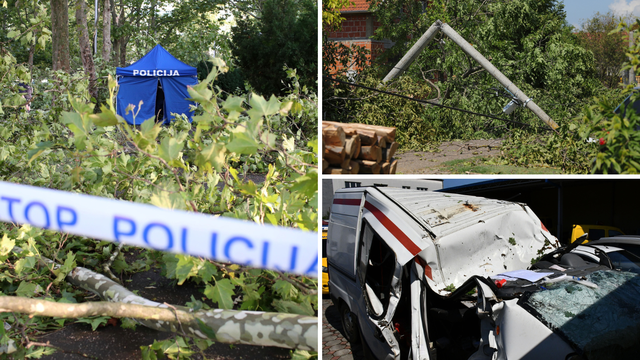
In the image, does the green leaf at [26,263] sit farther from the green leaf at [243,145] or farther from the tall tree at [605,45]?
the tall tree at [605,45]

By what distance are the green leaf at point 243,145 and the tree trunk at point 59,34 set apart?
28.3ft

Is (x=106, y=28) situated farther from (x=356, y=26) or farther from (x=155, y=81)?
(x=356, y=26)

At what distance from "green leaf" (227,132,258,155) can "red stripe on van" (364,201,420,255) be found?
1.54m

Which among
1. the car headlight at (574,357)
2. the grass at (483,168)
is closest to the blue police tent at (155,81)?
the grass at (483,168)

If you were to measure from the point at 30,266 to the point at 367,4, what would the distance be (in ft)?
9.19

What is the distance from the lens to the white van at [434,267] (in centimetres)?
270

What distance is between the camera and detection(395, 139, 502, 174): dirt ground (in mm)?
2631

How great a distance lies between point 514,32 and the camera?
3615 millimetres

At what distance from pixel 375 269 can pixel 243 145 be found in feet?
7.82

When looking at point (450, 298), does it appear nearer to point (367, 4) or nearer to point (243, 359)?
point (243, 359)

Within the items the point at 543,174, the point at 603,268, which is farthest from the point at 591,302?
the point at 543,174

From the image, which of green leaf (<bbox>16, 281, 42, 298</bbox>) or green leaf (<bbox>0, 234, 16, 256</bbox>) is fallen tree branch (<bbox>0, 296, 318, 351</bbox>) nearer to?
green leaf (<bbox>0, 234, 16, 256</bbox>)

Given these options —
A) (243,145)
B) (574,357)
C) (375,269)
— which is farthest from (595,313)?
(243,145)

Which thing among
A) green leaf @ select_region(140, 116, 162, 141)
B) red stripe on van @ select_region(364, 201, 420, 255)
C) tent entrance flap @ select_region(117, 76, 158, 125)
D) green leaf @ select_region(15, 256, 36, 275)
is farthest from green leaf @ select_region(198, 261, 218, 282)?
tent entrance flap @ select_region(117, 76, 158, 125)
